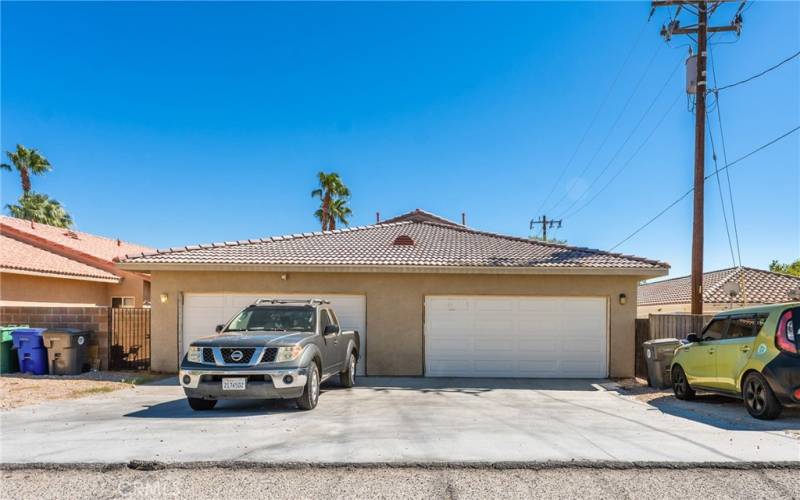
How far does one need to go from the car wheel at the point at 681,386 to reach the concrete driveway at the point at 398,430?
0.87 feet

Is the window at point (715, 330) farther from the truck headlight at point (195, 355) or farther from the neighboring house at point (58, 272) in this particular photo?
the neighboring house at point (58, 272)

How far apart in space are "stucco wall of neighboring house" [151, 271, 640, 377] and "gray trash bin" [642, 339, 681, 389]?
1.66 meters

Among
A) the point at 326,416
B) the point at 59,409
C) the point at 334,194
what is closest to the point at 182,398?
the point at 59,409

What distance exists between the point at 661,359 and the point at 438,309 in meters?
4.84

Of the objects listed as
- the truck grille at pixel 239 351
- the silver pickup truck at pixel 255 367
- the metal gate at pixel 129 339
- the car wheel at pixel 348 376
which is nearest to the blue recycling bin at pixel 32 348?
the metal gate at pixel 129 339

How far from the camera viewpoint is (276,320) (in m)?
9.34

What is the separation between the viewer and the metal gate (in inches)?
522

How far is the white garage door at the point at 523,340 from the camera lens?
1282cm

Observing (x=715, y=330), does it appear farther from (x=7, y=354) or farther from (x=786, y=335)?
(x=7, y=354)

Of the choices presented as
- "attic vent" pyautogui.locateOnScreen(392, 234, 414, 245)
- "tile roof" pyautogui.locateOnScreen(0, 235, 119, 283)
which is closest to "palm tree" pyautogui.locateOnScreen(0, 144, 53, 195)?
"tile roof" pyautogui.locateOnScreen(0, 235, 119, 283)

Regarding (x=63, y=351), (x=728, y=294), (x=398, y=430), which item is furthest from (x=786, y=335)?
(x=63, y=351)

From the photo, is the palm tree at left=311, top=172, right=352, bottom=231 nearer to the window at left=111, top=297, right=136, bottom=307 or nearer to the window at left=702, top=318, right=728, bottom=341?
the window at left=111, top=297, right=136, bottom=307

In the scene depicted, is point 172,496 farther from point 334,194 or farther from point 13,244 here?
point 334,194

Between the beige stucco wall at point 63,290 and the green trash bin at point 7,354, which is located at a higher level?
the beige stucco wall at point 63,290
